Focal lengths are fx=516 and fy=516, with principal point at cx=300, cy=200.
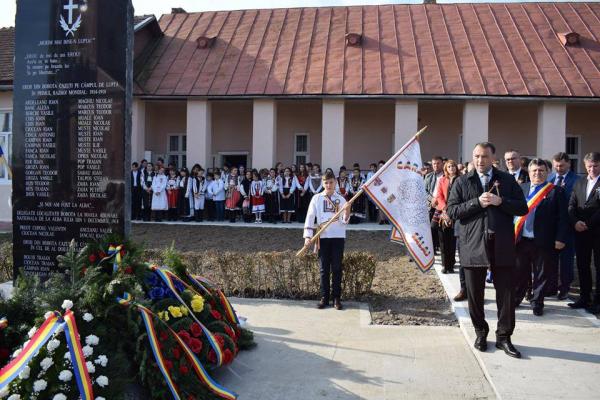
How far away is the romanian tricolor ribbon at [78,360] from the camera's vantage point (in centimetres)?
323

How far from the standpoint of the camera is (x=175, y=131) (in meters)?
21.4

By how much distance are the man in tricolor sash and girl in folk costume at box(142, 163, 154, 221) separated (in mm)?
11578

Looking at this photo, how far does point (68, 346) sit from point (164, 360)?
72cm

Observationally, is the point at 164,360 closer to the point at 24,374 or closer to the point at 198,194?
the point at 24,374

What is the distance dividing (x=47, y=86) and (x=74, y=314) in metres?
2.59

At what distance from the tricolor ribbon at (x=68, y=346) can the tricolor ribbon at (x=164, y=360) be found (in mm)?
464

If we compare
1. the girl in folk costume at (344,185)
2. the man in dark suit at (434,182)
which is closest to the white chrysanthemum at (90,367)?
the man in dark suit at (434,182)

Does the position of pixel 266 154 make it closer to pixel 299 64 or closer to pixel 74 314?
pixel 299 64

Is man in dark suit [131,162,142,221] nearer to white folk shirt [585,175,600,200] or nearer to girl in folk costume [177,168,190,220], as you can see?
girl in folk costume [177,168,190,220]

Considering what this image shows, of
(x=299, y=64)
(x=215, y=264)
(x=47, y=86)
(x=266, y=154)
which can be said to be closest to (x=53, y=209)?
(x=47, y=86)

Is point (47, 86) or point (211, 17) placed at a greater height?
point (211, 17)

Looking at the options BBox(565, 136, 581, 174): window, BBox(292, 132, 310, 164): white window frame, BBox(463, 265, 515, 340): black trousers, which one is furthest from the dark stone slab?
BBox(565, 136, 581, 174): window

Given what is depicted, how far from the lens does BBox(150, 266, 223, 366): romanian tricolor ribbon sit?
425 centimetres

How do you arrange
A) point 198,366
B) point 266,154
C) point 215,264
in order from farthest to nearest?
1. point 266,154
2. point 215,264
3. point 198,366
